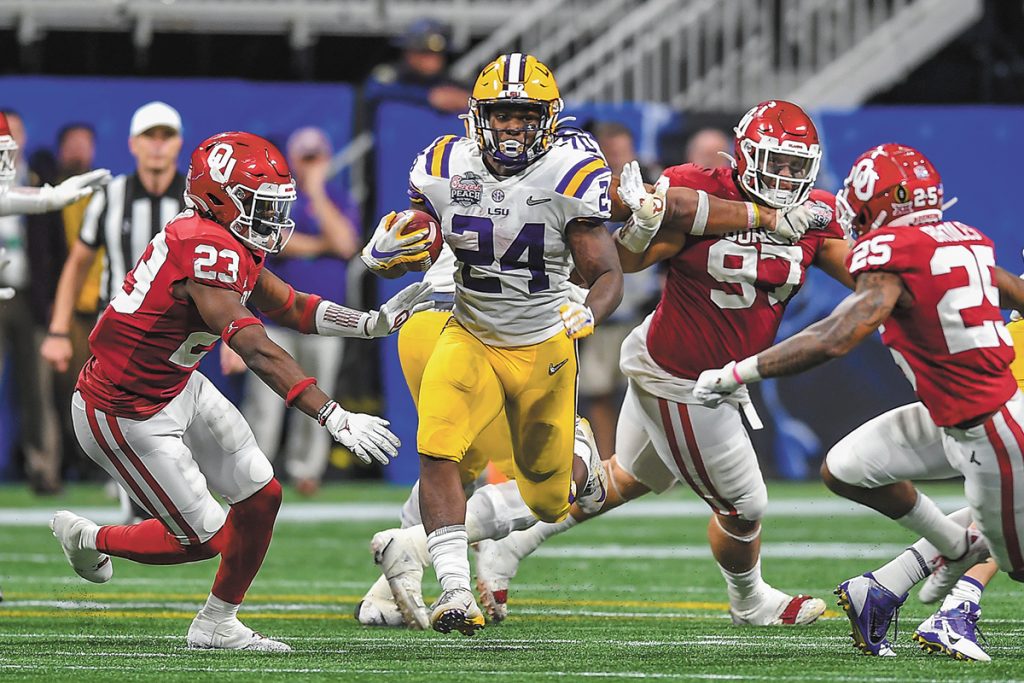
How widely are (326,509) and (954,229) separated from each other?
559 cm

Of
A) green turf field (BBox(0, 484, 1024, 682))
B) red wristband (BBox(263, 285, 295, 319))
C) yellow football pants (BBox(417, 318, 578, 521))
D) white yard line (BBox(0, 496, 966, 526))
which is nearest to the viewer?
green turf field (BBox(0, 484, 1024, 682))

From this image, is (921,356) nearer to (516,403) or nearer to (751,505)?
(751,505)

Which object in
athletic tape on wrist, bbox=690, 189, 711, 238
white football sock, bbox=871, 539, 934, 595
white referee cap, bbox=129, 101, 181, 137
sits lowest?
white football sock, bbox=871, 539, 934, 595

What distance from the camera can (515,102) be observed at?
536 cm

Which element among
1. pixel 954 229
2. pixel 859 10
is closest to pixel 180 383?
pixel 954 229

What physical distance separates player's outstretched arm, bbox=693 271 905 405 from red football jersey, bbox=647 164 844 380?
3.64ft

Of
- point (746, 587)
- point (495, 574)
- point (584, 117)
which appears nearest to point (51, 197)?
point (495, 574)

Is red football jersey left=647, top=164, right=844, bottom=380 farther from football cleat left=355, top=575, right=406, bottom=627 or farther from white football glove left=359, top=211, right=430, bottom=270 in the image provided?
football cleat left=355, top=575, right=406, bottom=627

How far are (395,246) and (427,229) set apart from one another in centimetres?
12

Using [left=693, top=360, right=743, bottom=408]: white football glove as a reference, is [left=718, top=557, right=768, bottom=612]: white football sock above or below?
below

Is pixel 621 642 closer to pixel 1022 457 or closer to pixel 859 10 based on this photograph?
pixel 1022 457

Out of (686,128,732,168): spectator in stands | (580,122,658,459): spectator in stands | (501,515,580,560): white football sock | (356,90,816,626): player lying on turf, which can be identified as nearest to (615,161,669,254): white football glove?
(356,90,816,626): player lying on turf

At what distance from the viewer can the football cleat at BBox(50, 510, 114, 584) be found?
5449mm

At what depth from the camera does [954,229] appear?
495 centimetres
